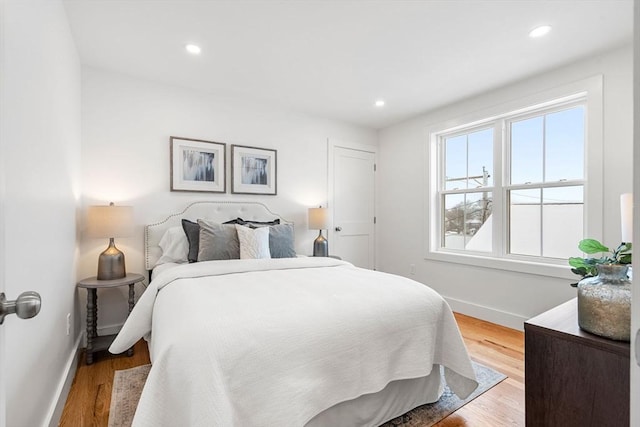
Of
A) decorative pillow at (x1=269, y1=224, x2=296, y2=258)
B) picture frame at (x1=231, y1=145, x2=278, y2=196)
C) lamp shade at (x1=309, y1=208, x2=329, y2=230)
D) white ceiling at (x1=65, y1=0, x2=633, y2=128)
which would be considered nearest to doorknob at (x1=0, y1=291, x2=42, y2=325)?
white ceiling at (x1=65, y1=0, x2=633, y2=128)

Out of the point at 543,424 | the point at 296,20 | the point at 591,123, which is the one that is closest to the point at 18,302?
the point at 543,424

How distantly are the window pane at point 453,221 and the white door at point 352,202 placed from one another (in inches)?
42.5

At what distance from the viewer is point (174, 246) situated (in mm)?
2846

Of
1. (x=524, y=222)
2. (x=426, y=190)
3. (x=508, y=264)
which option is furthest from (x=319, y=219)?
(x=524, y=222)

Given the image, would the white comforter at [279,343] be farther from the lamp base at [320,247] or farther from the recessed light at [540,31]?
the recessed light at [540,31]

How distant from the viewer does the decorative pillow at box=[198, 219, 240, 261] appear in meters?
2.62

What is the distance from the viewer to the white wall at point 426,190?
2414mm

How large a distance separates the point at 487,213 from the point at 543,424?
2.64 m

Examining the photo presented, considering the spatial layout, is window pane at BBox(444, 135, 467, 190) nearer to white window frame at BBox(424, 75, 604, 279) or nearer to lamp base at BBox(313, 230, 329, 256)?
white window frame at BBox(424, 75, 604, 279)

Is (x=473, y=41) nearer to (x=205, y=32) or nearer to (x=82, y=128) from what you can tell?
(x=205, y=32)

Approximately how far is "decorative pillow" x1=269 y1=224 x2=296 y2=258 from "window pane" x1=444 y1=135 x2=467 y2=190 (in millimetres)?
2143

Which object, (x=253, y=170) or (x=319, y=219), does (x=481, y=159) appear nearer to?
(x=319, y=219)

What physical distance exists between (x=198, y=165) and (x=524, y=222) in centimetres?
341

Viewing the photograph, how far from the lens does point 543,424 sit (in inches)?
44.7
